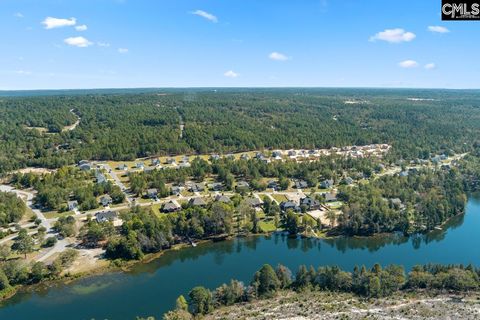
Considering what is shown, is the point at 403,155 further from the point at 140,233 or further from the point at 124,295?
the point at 124,295

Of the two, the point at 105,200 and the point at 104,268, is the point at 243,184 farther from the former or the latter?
the point at 104,268

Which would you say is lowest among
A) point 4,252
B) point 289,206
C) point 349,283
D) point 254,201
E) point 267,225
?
point 349,283

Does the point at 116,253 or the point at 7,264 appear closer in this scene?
the point at 7,264

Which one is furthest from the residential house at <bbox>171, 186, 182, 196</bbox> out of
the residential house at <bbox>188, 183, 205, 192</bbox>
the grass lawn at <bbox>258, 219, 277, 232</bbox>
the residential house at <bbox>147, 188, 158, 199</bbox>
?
the grass lawn at <bbox>258, 219, 277, 232</bbox>

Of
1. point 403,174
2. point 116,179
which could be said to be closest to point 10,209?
point 116,179

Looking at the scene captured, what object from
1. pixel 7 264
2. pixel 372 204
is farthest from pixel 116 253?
pixel 372 204

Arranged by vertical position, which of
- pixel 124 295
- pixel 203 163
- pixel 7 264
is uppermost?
pixel 203 163

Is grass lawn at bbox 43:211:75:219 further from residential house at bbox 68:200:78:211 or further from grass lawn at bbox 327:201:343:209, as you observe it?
grass lawn at bbox 327:201:343:209

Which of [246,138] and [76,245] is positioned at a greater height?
[246,138]
